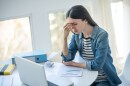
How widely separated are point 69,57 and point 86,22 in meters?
0.36

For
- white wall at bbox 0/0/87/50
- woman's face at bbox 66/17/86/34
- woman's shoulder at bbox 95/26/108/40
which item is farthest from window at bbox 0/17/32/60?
woman's shoulder at bbox 95/26/108/40

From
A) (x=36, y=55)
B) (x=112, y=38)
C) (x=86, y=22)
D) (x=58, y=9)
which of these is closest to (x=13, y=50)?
(x=58, y=9)

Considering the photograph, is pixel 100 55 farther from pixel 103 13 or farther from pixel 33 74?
pixel 103 13

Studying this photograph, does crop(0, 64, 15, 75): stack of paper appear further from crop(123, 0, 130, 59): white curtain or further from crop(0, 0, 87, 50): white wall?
crop(123, 0, 130, 59): white curtain

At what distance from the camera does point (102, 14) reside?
304 cm

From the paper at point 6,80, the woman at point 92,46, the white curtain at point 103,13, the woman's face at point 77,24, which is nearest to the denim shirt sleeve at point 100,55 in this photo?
the woman at point 92,46

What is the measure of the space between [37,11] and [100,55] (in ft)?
5.05

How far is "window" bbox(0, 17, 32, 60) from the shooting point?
3156mm

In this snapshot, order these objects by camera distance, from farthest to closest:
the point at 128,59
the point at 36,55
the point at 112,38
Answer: the point at 112,38
the point at 36,55
the point at 128,59

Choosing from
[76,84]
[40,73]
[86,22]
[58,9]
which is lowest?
[76,84]

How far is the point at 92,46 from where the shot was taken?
186 centimetres

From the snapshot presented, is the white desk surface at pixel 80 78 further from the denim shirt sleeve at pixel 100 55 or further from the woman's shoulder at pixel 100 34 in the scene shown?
the woman's shoulder at pixel 100 34

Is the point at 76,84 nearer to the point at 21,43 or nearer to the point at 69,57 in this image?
the point at 69,57

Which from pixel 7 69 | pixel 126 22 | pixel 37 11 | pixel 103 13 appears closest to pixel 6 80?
pixel 7 69
